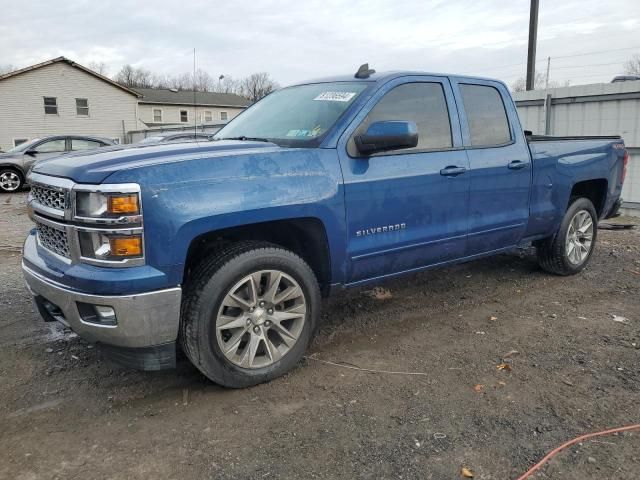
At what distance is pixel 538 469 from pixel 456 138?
8.36 feet

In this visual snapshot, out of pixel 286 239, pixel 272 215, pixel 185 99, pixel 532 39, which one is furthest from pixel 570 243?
pixel 185 99

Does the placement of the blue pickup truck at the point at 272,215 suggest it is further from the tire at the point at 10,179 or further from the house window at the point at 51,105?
the house window at the point at 51,105

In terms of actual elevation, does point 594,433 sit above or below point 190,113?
below

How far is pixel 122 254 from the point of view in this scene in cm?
275

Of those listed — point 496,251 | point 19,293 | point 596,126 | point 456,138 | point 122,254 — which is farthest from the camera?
point 596,126

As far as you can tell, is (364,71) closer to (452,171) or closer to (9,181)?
(452,171)

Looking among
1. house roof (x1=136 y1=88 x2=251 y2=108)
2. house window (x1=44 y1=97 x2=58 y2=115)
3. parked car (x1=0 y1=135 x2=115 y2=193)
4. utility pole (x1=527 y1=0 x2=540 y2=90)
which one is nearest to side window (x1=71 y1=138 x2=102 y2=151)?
parked car (x1=0 y1=135 x2=115 y2=193)

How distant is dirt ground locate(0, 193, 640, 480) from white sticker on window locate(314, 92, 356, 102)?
1759 mm

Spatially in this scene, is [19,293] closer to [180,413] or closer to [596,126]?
[180,413]

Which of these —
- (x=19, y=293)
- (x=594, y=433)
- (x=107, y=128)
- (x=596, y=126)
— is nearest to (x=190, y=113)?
(x=107, y=128)

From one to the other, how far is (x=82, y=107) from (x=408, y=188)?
109 feet

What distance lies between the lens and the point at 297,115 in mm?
3975

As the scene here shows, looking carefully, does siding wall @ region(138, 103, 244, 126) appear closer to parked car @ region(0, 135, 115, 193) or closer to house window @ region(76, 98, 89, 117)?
house window @ region(76, 98, 89, 117)

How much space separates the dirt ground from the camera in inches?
101
